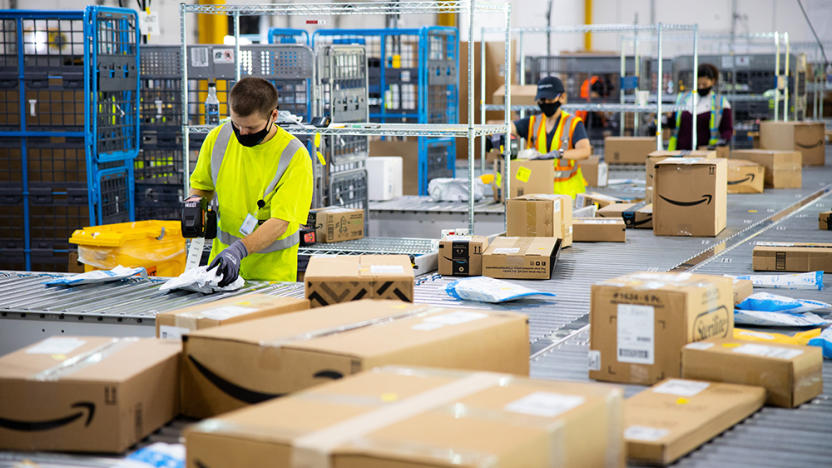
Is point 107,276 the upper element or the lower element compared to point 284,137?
lower

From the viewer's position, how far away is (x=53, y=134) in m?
8.02

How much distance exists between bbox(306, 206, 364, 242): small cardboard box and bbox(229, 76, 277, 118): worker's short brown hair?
3.01m

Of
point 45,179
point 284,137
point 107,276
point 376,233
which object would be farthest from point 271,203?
point 376,233

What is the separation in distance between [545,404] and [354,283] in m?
1.82

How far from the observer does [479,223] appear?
8.92 m

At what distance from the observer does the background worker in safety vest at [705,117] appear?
12.3m

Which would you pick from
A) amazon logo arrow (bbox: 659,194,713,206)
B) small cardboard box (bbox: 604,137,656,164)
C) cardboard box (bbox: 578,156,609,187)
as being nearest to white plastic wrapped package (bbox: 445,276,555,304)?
amazon logo arrow (bbox: 659,194,713,206)

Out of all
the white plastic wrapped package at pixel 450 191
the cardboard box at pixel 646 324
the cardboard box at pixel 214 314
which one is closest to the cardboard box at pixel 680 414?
the cardboard box at pixel 646 324

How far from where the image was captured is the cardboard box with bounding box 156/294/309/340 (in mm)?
3176

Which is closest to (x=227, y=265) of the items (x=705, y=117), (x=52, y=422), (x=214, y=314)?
(x=214, y=314)

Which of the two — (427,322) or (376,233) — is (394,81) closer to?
(376,233)

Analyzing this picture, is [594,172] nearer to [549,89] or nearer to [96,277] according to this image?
[549,89]

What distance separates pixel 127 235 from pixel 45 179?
6.28ft

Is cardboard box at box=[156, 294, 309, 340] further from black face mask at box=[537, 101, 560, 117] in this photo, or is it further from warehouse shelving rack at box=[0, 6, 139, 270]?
black face mask at box=[537, 101, 560, 117]
